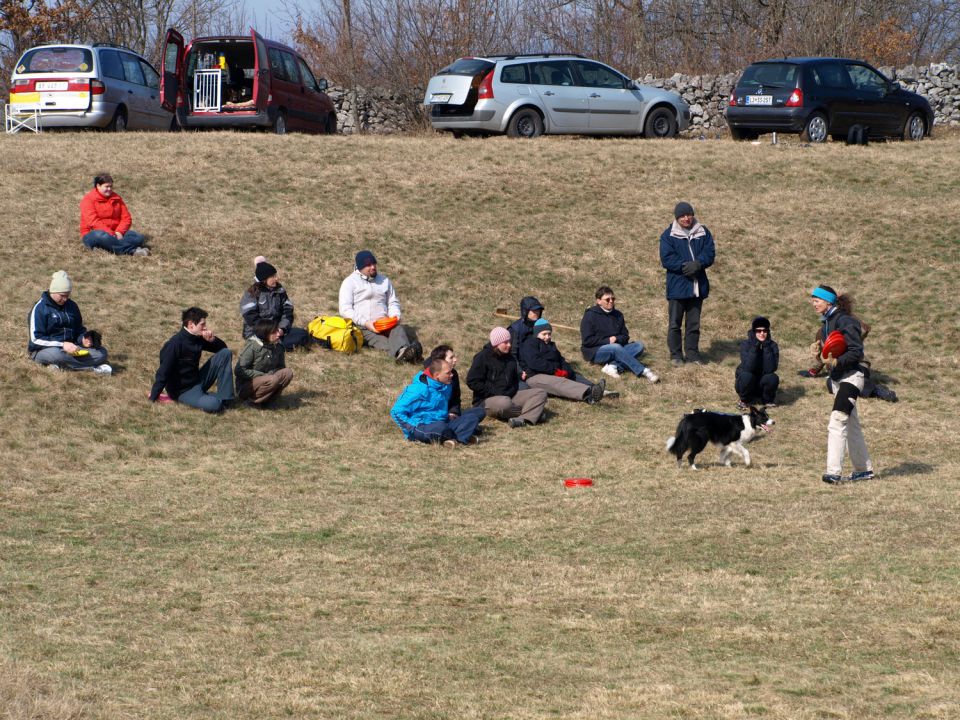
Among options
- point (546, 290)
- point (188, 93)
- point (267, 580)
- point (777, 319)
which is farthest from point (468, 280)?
point (267, 580)

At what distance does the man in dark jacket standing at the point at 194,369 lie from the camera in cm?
1355

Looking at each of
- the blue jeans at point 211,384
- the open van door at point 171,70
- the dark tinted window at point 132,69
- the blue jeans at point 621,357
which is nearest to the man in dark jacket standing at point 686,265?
the blue jeans at point 621,357

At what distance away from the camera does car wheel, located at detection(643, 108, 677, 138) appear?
27438 mm

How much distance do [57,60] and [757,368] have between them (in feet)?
53.7

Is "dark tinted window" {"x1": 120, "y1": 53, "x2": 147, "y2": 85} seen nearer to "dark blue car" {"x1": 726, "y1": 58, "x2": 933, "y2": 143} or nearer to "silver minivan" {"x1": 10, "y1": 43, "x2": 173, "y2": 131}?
"silver minivan" {"x1": 10, "y1": 43, "x2": 173, "y2": 131}

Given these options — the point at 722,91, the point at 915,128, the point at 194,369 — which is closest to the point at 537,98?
the point at 722,91

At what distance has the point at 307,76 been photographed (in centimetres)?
2752

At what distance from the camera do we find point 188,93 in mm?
25406

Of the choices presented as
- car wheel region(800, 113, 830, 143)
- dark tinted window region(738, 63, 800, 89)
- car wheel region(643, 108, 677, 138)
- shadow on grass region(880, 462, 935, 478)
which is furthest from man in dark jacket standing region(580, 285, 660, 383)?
car wheel region(643, 108, 677, 138)

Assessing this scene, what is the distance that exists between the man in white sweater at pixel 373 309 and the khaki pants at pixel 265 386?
7.54 feet

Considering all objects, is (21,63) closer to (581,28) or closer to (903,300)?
(903,300)

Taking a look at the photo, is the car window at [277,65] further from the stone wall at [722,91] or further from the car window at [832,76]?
the car window at [832,76]

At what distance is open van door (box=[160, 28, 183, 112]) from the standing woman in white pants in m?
16.4

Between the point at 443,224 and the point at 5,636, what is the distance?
580 inches
